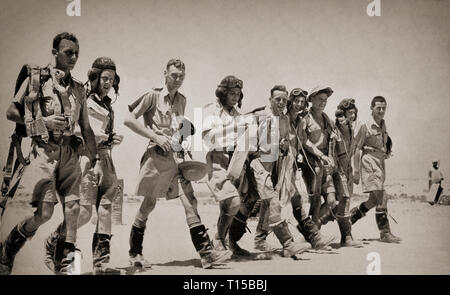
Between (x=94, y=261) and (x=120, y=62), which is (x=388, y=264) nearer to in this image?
(x=94, y=261)

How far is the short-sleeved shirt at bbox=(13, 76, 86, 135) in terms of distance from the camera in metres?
5.10

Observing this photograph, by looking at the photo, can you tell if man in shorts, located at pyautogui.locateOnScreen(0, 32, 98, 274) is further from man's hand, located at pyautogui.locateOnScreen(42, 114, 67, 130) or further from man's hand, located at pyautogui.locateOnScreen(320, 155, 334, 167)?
man's hand, located at pyautogui.locateOnScreen(320, 155, 334, 167)

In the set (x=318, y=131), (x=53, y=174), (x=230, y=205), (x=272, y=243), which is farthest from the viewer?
(x=318, y=131)

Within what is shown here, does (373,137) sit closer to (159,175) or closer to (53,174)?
(159,175)

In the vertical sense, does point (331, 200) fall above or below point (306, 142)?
below

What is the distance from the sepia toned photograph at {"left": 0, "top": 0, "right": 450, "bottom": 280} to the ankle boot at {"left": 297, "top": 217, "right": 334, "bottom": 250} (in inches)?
0.8

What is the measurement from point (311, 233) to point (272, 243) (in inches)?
14.4

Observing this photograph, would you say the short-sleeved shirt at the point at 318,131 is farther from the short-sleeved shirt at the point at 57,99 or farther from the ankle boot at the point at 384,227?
the short-sleeved shirt at the point at 57,99

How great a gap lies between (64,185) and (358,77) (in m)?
2.83

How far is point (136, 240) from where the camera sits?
515 centimetres

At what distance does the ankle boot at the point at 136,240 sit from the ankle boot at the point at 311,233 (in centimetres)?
142

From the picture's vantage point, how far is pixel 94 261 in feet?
16.9

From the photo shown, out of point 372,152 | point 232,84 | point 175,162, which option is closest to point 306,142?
point 372,152
